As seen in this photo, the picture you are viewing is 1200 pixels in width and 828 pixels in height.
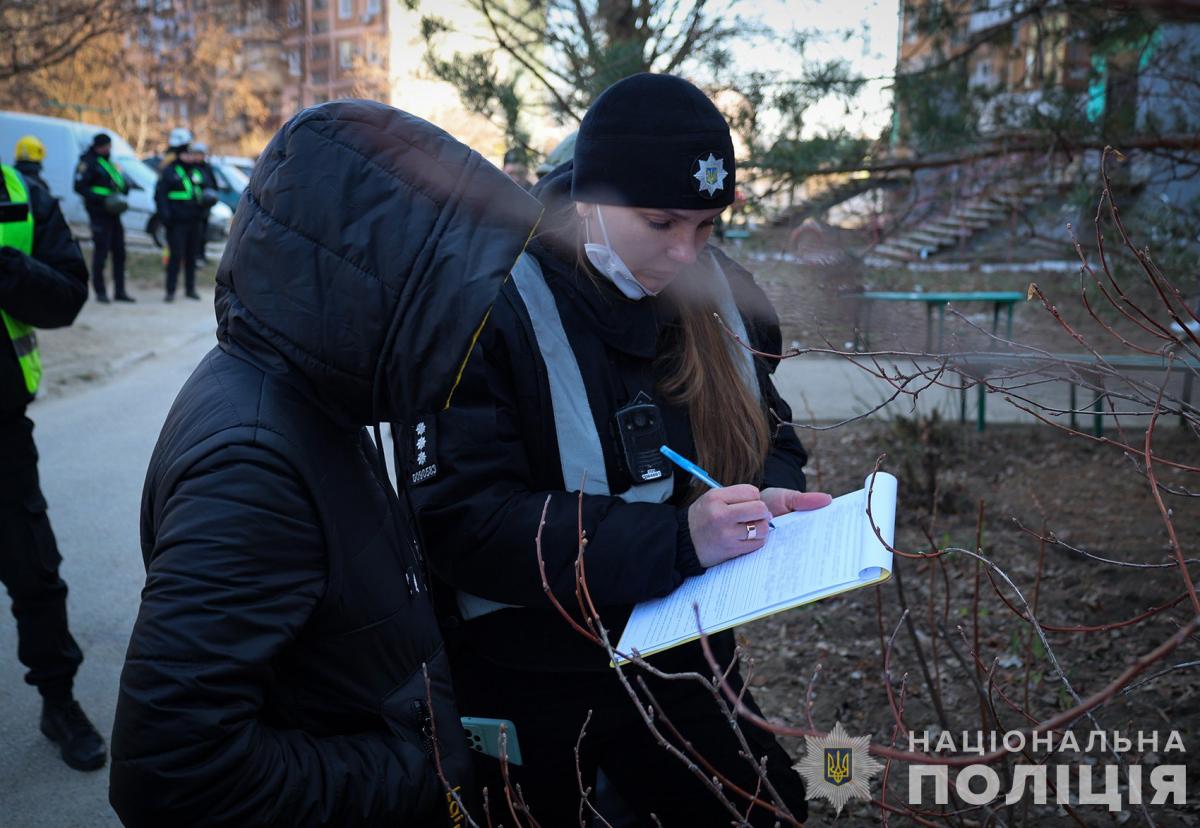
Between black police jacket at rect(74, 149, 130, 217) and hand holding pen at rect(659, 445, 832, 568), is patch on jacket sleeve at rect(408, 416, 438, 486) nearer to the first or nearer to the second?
hand holding pen at rect(659, 445, 832, 568)

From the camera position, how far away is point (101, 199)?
1220 cm

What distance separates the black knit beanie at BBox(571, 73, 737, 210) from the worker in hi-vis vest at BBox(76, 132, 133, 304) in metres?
12.0

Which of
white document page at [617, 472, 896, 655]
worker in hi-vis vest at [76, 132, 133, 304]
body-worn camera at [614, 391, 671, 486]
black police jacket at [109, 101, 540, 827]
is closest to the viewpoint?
black police jacket at [109, 101, 540, 827]

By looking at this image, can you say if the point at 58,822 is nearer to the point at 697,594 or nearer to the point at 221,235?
the point at 697,594

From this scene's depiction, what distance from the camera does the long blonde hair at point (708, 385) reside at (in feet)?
6.25

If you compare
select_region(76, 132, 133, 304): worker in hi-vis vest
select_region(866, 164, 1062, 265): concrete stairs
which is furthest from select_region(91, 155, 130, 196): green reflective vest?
select_region(866, 164, 1062, 265): concrete stairs

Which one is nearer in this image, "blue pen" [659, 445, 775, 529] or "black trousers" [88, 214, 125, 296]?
"blue pen" [659, 445, 775, 529]

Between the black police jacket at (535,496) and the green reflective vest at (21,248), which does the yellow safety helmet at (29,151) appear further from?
the black police jacket at (535,496)

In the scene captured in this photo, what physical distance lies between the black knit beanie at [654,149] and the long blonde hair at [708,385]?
14 cm

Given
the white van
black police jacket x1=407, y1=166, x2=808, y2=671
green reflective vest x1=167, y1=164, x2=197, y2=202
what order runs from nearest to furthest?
black police jacket x1=407, y1=166, x2=808, y2=671
green reflective vest x1=167, y1=164, x2=197, y2=202
the white van

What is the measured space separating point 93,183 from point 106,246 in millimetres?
798

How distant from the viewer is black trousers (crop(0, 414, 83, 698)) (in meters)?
2.86

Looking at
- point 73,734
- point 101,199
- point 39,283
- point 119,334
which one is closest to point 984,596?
point 73,734

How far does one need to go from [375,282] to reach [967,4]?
438 centimetres
